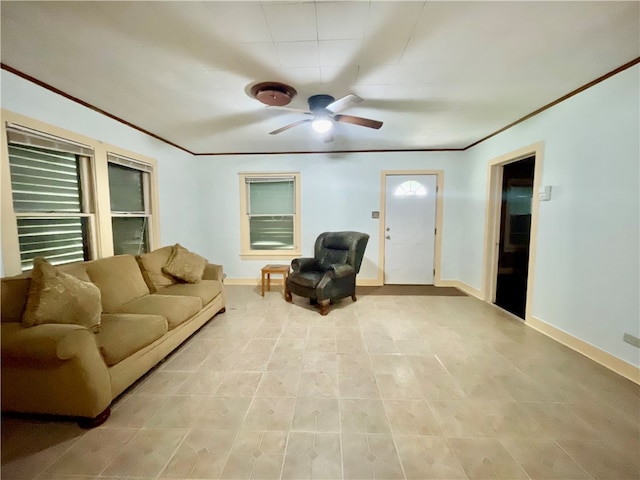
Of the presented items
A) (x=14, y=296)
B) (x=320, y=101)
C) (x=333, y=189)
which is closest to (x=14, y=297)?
(x=14, y=296)

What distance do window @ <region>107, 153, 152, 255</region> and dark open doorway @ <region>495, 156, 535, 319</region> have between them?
16.3 feet

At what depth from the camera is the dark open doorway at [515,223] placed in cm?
354

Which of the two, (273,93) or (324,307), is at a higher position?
(273,93)

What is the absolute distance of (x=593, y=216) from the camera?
2.18 metres

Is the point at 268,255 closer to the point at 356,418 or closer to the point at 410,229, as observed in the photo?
the point at 410,229

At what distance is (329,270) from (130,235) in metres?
2.62

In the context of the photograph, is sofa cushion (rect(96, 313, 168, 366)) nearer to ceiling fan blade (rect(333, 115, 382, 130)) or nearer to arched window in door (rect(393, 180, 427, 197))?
ceiling fan blade (rect(333, 115, 382, 130))

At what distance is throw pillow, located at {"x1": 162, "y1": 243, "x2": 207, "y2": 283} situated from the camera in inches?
117

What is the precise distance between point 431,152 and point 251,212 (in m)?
3.36

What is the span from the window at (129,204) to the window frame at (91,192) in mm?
59

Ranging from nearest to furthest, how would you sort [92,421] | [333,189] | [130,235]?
1. [92,421]
2. [130,235]
3. [333,189]

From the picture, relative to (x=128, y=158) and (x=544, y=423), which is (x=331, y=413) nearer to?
(x=544, y=423)

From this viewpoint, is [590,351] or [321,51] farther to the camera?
[590,351]

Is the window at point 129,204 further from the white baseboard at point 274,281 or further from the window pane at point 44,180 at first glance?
the white baseboard at point 274,281
